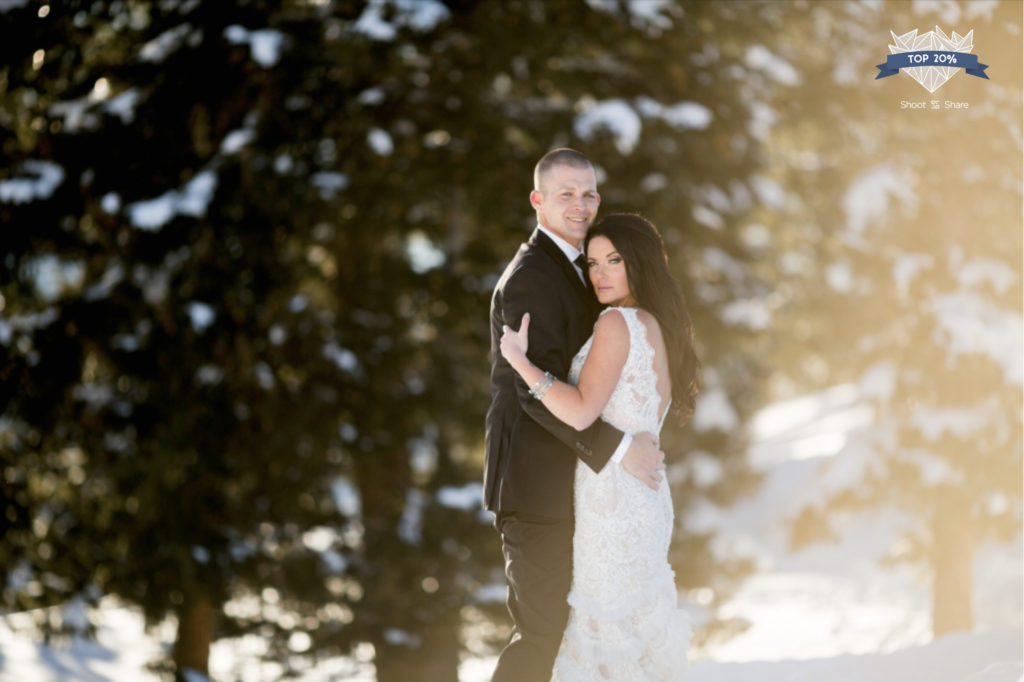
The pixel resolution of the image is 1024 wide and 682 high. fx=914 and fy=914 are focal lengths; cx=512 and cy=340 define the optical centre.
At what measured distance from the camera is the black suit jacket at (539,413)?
3930 millimetres

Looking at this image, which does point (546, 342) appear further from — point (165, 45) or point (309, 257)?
point (165, 45)

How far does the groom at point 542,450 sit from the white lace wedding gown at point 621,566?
0.06m

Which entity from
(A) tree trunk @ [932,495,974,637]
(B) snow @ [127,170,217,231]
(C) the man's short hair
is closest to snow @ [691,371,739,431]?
(A) tree trunk @ [932,495,974,637]

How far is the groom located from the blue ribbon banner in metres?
8.18

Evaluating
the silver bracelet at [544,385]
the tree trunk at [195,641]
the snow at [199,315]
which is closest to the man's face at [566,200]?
the silver bracelet at [544,385]

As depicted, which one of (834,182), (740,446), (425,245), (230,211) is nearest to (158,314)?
(230,211)

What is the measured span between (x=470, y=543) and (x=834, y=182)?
7376 millimetres

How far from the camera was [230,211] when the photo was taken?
8602 mm

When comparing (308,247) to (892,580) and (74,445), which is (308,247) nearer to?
(74,445)

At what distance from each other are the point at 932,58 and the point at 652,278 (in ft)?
27.6

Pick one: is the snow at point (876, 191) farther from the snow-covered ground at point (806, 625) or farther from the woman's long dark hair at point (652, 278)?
the woman's long dark hair at point (652, 278)

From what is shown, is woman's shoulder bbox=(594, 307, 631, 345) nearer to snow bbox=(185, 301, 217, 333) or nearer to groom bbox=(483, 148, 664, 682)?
groom bbox=(483, 148, 664, 682)

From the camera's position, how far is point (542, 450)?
401 cm

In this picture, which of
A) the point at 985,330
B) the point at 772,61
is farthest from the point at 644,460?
the point at 985,330
